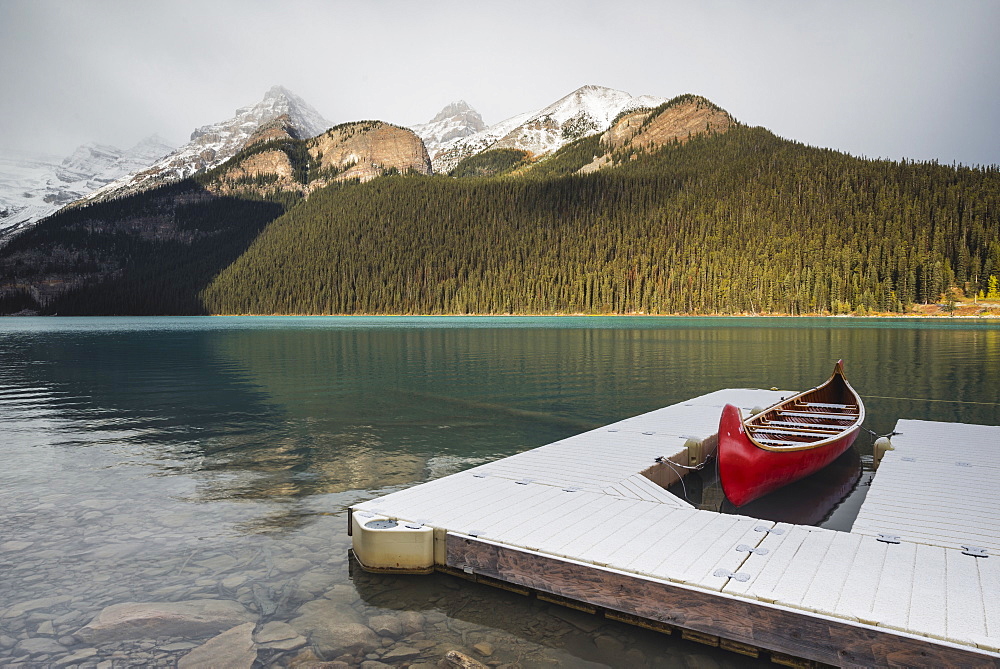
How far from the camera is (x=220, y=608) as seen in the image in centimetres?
708

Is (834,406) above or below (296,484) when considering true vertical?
above

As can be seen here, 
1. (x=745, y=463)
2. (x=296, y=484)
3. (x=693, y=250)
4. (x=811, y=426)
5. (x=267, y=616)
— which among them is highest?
(x=693, y=250)

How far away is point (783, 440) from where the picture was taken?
45.1 ft

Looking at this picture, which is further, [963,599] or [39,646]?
[39,646]

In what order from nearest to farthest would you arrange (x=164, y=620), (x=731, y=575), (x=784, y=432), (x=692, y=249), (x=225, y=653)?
(x=225, y=653) → (x=731, y=575) → (x=164, y=620) → (x=784, y=432) → (x=692, y=249)

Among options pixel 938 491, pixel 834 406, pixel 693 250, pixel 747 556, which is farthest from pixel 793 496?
pixel 693 250

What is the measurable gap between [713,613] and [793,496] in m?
7.76

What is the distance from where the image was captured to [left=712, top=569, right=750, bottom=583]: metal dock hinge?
20.0 feet

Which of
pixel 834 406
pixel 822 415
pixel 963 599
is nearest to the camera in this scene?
pixel 963 599

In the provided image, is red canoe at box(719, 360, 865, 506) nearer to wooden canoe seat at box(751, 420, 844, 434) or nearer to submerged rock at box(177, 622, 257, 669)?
wooden canoe seat at box(751, 420, 844, 434)

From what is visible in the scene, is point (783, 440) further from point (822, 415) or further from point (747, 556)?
point (747, 556)

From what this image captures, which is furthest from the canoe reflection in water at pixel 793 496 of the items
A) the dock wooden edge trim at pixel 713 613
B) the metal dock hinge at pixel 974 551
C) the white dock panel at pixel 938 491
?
the dock wooden edge trim at pixel 713 613

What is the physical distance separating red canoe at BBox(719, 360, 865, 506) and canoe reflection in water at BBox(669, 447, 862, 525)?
63 cm

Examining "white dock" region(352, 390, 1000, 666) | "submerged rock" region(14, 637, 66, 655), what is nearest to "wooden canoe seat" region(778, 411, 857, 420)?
"white dock" region(352, 390, 1000, 666)
